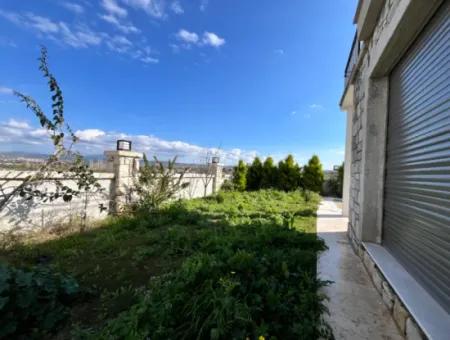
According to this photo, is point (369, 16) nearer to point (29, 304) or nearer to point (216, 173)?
point (29, 304)

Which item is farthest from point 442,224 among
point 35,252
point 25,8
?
point 25,8

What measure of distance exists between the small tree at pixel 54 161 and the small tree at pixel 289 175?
9332 mm

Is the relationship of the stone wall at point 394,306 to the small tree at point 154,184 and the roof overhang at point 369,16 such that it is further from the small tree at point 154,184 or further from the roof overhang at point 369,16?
the small tree at point 154,184

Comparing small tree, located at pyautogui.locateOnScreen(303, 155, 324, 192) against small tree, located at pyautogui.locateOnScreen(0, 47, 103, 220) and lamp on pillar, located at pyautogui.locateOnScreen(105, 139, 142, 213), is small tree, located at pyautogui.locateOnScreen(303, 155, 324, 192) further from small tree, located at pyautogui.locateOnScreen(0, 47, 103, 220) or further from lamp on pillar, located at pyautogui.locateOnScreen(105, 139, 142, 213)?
small tree, located at pyautogui.locateOnScreen(0, 47, 103, 220)

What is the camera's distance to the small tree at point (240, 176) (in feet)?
37.4

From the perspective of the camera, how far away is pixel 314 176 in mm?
11203

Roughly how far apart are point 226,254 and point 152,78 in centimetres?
758

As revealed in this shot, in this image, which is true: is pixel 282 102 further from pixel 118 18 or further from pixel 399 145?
pixel 399 145

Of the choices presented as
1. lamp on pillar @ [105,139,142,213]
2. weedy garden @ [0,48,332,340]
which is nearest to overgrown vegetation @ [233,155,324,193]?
lamp on pillar @ [105,139,142,213]

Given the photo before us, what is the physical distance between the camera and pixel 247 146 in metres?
13.9

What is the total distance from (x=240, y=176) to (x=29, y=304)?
403 inches

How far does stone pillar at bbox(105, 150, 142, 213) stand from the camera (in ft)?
16.7

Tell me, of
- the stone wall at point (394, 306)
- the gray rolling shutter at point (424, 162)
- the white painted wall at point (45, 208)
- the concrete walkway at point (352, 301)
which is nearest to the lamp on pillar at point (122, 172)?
the white painted wall at point (45, 208)

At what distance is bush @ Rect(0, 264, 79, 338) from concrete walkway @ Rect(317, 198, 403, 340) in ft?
6.60
